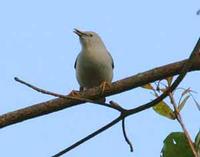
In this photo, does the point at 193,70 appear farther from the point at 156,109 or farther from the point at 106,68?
the point at 106,68

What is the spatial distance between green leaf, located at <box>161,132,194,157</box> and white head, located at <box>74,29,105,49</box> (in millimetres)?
3581

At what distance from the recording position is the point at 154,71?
3.33 meters

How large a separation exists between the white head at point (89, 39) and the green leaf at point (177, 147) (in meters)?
3.58

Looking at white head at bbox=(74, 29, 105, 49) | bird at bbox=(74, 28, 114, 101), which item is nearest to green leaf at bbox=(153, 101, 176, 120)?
bird at bbox=(74, 28, 114, 101)

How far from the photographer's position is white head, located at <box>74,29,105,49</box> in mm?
6613

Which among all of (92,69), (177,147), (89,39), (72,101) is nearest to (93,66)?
(92,69)

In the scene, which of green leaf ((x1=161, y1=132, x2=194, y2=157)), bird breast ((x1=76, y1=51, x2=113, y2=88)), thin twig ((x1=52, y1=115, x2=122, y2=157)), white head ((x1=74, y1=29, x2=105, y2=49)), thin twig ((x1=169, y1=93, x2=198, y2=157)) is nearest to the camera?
thin twig ((x1=169, y1=93, x2=198, y2=157))

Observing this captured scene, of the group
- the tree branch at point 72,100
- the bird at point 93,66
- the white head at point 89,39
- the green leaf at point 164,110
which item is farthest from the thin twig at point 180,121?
the white head at point 89,39

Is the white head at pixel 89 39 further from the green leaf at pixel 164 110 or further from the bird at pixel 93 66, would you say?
the green leaf at pixel 164 110

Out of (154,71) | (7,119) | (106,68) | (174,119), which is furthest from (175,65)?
(106,68)

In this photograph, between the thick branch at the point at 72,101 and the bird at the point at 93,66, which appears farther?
the bird at the point at 93,66

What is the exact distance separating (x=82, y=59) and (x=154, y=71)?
9.09 ft

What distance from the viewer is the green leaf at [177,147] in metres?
2.90

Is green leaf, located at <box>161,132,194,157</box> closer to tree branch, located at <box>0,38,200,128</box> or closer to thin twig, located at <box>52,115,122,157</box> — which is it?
thin twig, located at <box>52,115,122,157</box>
